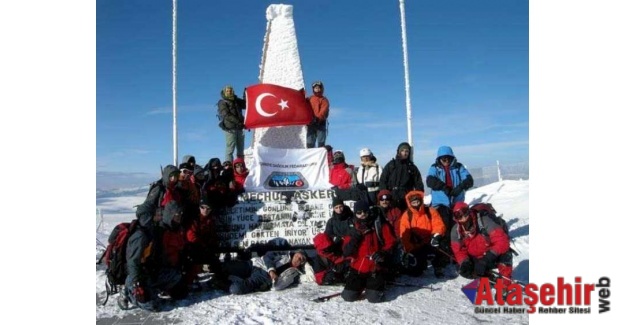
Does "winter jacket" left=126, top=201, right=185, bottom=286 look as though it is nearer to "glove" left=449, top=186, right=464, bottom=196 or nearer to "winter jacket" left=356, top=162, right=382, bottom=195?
"winter jacket" left=356, top=162, right=382, bottom=195

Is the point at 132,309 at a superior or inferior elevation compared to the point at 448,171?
inferior

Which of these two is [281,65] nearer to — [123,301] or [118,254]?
[118,254]

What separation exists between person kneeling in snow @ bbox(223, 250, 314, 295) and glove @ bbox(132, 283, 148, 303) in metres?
0.86

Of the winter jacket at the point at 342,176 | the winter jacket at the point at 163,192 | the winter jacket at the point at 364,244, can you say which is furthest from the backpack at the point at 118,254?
the winter jacket at the point at 342,176

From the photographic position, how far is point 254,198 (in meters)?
5.69

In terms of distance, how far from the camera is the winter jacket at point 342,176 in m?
6.07

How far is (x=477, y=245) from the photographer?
475cm

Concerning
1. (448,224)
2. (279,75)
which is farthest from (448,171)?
(279,75)

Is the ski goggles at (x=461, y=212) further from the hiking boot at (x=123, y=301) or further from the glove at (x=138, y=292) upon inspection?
the hiking boot at (x=123, y=301)

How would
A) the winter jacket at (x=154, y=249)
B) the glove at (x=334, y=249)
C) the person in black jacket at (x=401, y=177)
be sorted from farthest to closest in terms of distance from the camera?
the person in black jacket at (x=401, y=177)
the glove at (x=334, y=249)
the winter jacket at (x=154, y=249)

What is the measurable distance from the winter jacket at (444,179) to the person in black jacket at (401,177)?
0.17 m

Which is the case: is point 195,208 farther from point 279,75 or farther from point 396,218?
point 279,75

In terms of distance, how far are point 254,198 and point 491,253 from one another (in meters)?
2.79
